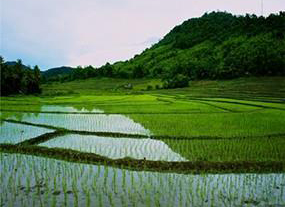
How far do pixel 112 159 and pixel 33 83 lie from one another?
30.8 m

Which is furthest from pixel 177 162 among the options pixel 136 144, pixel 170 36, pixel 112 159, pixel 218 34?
pixel 170 36

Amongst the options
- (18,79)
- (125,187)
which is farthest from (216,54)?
(125,187)

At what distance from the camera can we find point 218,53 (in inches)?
2566

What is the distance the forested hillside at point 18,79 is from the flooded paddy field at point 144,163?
67.9 feet

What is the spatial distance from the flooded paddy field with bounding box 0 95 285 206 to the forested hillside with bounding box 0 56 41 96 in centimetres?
2069

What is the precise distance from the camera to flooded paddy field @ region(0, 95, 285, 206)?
5.45 meters

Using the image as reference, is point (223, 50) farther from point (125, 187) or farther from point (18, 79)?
point (125, 187)

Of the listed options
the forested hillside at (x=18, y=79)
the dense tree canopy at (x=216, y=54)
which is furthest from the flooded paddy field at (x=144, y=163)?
the dense tree canopy at (x=216, y=54)

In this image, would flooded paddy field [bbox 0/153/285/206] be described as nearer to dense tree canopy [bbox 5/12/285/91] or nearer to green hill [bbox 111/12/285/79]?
dense tree canopy [bbox 5/12/285/91]

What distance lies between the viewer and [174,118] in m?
15.1

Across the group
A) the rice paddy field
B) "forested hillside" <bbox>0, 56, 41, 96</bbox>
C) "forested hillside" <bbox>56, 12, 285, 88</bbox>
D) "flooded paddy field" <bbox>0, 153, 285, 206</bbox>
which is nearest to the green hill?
"forested hillside" <bbox>56, 12, 285, 88</bbox>

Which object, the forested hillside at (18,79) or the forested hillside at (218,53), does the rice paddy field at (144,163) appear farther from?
the forested hillside at (218,53)

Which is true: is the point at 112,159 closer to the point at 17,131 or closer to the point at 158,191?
the point at 158,191

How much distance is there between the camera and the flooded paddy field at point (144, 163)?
17.9ft
